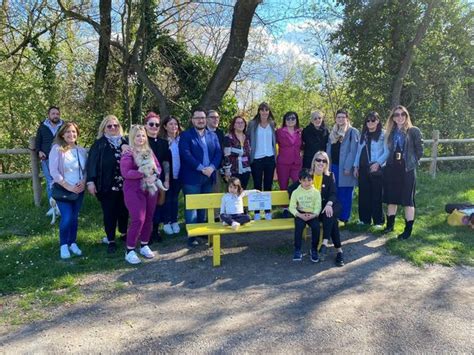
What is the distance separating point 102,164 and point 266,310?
2.74 metres

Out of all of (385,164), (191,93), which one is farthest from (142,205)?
(191,93)

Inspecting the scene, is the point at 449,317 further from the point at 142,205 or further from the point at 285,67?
the point at 285,67

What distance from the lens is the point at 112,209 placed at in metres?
5.70

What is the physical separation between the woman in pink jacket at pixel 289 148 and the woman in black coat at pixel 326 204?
0.92 m

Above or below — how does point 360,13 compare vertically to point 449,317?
above

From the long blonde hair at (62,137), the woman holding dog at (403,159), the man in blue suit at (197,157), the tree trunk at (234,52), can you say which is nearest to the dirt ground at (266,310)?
the woman holding dog at (403,159)

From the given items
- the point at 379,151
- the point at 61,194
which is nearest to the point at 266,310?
the point at 61,194

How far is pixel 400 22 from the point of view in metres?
11.7

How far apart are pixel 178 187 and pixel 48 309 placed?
268 cm

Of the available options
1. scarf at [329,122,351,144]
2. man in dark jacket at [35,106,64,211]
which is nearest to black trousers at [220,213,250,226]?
scarf at [329,122,351,144]

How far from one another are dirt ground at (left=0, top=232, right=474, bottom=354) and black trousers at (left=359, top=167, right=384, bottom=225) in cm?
111

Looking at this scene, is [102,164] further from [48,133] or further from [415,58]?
[415,58]

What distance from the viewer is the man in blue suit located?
598 centimetres

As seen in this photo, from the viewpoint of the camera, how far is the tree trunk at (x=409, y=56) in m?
11.3
